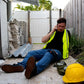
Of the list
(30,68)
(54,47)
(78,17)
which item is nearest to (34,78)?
(30,68)

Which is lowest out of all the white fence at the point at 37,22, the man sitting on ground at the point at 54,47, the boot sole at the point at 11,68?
the boot sole at the point at 11,68

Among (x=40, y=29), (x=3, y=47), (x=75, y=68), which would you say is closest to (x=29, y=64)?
(x=75, y=68)

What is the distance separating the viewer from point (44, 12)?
9062 millimetres

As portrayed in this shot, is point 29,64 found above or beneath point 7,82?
above

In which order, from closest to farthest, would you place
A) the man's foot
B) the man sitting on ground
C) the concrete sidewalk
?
the concrete sidewalk < the man's foot < the man sitting on ground

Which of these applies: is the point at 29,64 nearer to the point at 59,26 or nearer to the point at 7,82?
the point at 7,82

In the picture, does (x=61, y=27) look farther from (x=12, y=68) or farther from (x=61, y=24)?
(x=12, y=68)

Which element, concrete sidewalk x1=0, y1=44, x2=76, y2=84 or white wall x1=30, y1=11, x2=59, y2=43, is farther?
white wall x1=30, y1=11, x2=59, y2=43

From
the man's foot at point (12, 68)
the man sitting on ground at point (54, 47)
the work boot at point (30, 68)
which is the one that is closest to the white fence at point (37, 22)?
the man sitting on ground at point (54, 47)

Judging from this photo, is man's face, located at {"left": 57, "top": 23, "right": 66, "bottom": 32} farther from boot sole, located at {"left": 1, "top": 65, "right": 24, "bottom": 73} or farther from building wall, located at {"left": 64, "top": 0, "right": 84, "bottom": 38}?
boot sole, located at {"left": 1, "top": 65, "right": 24, "bottom": 73}

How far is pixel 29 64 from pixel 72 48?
2.24 metres

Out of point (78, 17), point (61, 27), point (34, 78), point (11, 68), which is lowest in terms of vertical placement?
point (34, 78)

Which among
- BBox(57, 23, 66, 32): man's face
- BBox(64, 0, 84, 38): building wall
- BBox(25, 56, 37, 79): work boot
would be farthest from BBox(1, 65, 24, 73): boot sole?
BBox(64, 0, 84, 38): building wall

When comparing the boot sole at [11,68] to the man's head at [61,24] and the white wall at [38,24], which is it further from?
the white wall at [38,24]
